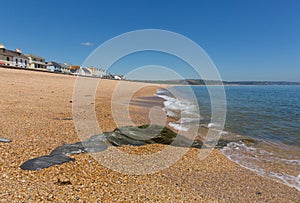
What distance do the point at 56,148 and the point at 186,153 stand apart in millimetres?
3041

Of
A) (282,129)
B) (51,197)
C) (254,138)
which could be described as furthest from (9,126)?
(282,129)

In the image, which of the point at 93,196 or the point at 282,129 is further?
the point at 282,129

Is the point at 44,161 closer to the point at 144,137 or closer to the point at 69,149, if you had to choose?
the point at 69,149

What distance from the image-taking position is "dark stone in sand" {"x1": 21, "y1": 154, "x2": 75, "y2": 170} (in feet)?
8.51

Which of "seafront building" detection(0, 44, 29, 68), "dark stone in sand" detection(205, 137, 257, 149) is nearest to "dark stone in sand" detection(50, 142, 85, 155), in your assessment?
"dark stone in sand" detection(205, 137, 257, 149)

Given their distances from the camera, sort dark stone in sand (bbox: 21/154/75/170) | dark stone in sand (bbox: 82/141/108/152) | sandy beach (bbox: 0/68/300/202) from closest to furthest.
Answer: sandy beach (bbox: 0/68/300/202) < dark stone in sand (bbox: 21/154/75/170) < dark stone in sand (bbox: 82/141/108/152)

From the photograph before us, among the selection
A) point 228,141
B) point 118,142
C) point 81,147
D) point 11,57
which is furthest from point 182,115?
point 11,57

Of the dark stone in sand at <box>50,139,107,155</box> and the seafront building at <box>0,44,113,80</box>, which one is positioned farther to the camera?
the seafront building at <box>0,44,113,80</box>

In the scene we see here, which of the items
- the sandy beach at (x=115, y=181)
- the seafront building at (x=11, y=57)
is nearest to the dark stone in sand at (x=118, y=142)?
the sandy beach at (x=115, y=181)

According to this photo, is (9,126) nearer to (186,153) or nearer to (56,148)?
(56,148)

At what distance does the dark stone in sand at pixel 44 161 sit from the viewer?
259 centimetres

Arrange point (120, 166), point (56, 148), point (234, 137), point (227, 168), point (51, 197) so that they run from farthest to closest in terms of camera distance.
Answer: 1. point (234, 137)
2. point (227, 168)
3. point (56, 148)
4. point (120, 166)
5. point (51, 197)

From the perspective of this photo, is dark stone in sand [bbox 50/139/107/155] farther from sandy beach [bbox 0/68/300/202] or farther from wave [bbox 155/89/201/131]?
wave [bbox 155/89/201/131]

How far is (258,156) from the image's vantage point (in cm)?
486
